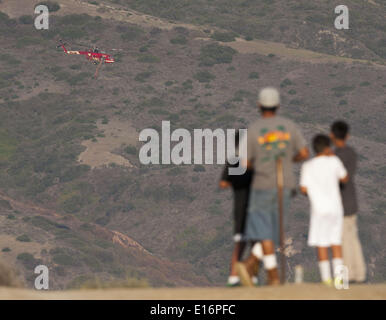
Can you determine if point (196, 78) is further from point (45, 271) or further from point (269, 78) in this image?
point (45, 271)

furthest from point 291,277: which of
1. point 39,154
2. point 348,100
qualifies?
point 348,100

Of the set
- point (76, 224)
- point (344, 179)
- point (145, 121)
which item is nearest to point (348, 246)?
point (344, 179)

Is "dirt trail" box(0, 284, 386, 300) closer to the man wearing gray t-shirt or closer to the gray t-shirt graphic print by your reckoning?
the man wearing gray t-shirt

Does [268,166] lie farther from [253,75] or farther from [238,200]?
[253,75]

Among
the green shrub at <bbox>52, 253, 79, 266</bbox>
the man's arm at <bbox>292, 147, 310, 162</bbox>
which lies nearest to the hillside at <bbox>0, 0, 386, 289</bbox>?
the green shrub at <bbox>52, 253, 79, 266</bbox>

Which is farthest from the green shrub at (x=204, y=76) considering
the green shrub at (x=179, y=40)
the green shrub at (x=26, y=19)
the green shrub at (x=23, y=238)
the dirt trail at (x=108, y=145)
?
the green shrub at (x=23, y=238)

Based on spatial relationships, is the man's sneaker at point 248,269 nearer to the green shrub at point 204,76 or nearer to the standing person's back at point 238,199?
the standing person's back at point 238,199
